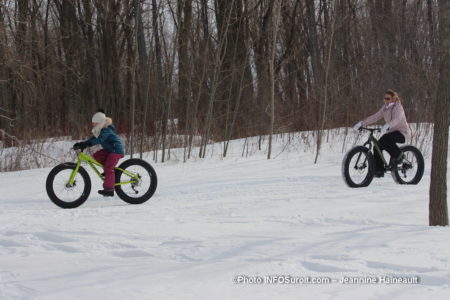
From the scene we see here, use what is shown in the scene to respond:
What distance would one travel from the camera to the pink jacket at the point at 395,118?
Answer: 8.93 metres

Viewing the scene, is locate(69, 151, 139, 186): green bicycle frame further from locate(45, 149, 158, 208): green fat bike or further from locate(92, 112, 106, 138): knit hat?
locate(92, 112, 106, 138): knit hat

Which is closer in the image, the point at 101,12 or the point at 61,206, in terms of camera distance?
the point at 61,206

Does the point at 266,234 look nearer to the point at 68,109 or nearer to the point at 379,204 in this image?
the point at 379,204

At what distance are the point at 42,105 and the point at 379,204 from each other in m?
20.3

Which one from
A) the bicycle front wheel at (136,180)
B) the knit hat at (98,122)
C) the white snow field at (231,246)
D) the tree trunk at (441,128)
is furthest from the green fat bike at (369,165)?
the knit hat at (98,122)

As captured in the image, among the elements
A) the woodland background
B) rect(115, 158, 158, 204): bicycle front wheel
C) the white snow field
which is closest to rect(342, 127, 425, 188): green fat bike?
the white snow field

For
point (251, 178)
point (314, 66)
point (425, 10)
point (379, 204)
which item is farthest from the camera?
point (425, 10)

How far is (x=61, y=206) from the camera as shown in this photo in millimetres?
7660

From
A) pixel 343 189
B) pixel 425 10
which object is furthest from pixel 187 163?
pixel 425 10

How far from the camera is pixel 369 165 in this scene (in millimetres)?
8953

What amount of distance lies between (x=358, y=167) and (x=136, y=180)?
12.6ft

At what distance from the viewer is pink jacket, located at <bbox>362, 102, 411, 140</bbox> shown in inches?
352

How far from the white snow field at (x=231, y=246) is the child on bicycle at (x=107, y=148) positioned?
1.24ft

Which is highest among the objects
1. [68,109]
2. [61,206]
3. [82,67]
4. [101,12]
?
[101,12]
